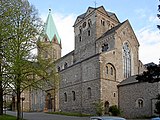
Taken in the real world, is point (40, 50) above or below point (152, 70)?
above

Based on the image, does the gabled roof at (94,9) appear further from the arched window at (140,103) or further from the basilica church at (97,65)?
the arched window at (140,103)

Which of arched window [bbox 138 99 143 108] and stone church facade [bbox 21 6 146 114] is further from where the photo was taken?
stone church facade [bbox 21 6 146 114]

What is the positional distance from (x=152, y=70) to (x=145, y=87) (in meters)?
17.8

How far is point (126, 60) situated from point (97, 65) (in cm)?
894

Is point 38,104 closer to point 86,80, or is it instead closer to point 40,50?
point 86,80

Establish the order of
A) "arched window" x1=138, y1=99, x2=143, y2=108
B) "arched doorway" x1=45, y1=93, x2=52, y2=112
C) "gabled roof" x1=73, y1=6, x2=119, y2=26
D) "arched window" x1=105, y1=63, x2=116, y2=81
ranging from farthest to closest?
"arched doorway" x1=45, y1=93, x2=52, y2=112
"gabled roof" x1=73, y1=6, x2=119, y2=26
"arched window" x1=105, y1=63, x2=116, y2=81
"arched window" x1=138, y1=99, x2=143, y2=108

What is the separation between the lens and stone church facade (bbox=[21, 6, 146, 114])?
153ft

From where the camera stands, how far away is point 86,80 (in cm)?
4931

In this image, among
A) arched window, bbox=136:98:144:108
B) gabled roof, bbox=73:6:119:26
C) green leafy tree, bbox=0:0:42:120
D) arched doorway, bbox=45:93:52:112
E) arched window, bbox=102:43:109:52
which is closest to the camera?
Result: green leafy tree, bbox=0:0:42:120

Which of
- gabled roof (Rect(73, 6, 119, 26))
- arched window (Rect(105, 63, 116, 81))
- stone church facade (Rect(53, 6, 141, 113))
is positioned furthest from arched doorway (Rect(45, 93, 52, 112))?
arched window (Rect(105, 63, 116, 81))

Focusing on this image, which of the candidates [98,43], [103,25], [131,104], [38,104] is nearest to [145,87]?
[131,104]

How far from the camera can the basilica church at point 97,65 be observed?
46562 mm

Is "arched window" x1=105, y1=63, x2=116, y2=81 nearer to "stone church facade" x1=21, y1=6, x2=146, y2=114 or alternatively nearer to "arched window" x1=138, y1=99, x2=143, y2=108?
"stone church facade" x1=21, y1=6, x2=146, y2=114

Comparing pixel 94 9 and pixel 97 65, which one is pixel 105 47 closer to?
pixel 97 65
